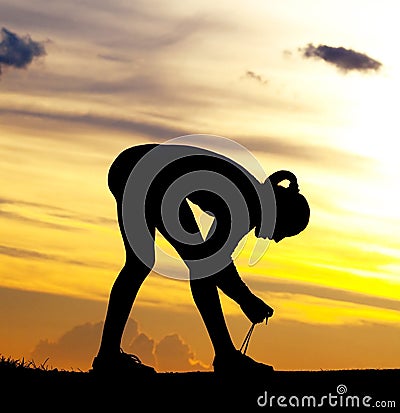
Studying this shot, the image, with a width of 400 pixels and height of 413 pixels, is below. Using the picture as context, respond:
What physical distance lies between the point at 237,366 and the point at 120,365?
1.53m

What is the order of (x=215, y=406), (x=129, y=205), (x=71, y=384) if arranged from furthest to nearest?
(x=129, y=205) < (x=71, y=384) < (x=215, y=406)

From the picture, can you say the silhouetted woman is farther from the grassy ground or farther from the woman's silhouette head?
the grassy ground

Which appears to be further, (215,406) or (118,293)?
(118,293)

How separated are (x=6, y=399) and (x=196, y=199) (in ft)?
11.7

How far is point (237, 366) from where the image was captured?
1315cm

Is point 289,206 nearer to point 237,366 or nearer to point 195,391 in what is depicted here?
point 237,366

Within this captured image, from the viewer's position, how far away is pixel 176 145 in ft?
44.1

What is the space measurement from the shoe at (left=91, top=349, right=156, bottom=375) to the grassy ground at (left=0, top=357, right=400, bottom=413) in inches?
5.0

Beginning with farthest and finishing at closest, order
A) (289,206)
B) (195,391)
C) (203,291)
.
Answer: (289,206) < (203,291) < (195,391)

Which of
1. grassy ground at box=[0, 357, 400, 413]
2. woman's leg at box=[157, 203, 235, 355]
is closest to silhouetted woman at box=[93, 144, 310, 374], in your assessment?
woman's leg at box=[157, 203, 235, 355]

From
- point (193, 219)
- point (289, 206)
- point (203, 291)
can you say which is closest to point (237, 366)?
point (203, 291)

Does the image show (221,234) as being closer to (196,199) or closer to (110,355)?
(196,199)

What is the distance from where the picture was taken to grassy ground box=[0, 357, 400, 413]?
37.5 feet

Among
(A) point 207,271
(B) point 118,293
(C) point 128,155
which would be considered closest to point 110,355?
(B) point 118,293
